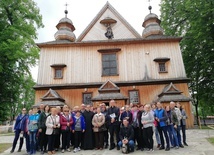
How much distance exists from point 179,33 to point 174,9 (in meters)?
3.07

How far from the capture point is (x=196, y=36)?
1894 centimetres

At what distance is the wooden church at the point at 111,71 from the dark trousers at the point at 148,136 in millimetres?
8841

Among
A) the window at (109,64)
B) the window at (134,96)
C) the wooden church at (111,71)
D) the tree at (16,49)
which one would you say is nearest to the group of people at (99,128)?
the wooden church at (111,71)

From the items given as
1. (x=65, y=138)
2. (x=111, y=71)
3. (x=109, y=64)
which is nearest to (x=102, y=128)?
(x=65, y=138)

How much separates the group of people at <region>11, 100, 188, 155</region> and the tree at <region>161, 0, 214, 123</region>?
12995mm

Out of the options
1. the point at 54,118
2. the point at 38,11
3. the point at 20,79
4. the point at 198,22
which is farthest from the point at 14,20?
the point at 198,22

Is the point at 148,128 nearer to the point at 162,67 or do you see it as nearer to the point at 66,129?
the point at 66,129

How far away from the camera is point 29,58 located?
22.1m

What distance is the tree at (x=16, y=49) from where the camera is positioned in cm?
2025

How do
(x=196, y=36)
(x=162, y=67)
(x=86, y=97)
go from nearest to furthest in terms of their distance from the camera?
(x=86, y=97)
(x=162, y=67)
(x=196, y=36)

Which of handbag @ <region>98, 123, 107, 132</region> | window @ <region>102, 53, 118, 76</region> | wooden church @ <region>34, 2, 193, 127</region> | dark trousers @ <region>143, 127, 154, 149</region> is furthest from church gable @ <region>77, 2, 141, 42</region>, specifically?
dark trousers @ <region>143, 127, 154, 149</region>

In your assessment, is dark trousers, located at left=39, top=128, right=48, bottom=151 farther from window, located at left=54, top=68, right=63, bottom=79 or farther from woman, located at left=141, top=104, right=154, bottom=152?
window, located at left=54, top=68, right=63, bottom=79

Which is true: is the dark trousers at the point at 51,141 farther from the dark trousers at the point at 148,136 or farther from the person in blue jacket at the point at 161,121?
the person in blue jacket at the point at 161,121

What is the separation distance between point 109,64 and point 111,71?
2.46 feet
